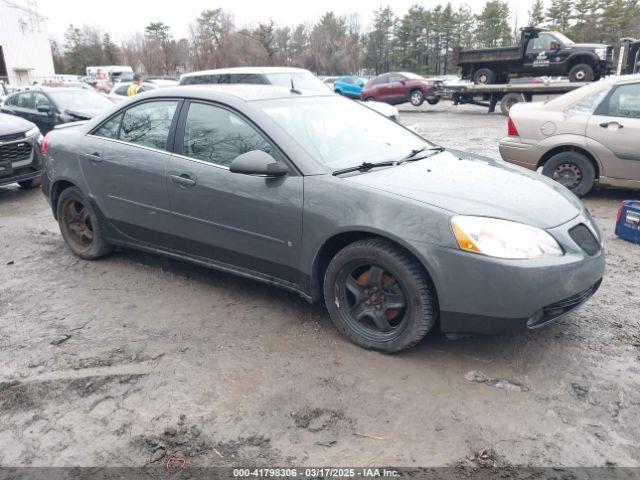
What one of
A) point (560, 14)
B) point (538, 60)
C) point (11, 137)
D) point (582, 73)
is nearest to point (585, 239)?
point (11, 137)

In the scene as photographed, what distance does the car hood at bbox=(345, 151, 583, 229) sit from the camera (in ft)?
9.77

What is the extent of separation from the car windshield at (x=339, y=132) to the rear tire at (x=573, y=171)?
3101 millimetres

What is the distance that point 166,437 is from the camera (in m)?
2.54

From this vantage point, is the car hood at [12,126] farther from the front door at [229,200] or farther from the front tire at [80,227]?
the front door at [229,200]

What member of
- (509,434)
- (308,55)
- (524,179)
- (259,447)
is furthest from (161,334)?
(308,55)

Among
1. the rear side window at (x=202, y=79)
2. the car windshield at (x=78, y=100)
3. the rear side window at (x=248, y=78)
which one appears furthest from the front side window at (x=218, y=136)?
the car windshield at (x=78, y=100)

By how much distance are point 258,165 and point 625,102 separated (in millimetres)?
5075

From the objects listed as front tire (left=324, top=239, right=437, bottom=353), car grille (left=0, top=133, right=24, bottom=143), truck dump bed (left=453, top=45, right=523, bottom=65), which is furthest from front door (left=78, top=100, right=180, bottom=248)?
truck dump bed (left=453, top=45, right=523, bottom=65)

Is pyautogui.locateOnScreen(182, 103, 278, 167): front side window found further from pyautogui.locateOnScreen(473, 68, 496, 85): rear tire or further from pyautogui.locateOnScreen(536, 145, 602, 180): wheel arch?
pyautogui.locateOnScreen(473, 68, 496, 85): rear tire

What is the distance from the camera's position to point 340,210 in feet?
10.4

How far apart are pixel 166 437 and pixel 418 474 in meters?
1.22

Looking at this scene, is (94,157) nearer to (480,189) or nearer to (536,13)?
(480,189)

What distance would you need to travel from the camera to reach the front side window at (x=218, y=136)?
3609 millimetres

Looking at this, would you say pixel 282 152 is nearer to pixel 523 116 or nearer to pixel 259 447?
pixel 259 447
